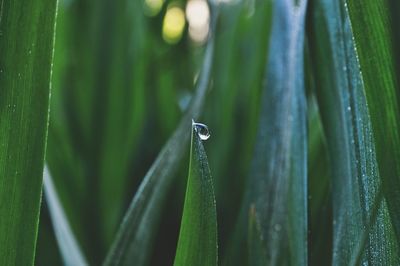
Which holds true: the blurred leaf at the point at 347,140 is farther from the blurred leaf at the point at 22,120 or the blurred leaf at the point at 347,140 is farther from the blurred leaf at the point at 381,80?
the blurred leaf at the point at 22,120

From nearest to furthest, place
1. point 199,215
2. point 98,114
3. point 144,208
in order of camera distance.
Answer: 1. point 199,215
2. point 144,208
3. point 98,114

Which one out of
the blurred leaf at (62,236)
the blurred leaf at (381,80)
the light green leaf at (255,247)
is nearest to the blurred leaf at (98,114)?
the blurred leaf at (62,236)

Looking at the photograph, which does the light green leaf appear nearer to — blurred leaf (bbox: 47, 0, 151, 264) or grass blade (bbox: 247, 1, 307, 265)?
grass blade (bbox: 247, 1, 307, 265)

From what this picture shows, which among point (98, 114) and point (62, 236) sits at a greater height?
point (98, 114)

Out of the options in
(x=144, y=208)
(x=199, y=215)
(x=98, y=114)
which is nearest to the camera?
(x=199, y=215)

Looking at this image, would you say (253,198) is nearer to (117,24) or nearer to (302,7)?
(302,7)

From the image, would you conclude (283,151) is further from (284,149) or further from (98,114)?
(98,114)

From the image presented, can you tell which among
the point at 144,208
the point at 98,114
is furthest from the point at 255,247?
the point at 98,114

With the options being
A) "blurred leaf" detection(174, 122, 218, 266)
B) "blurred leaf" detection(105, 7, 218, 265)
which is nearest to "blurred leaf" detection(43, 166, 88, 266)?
"blurred leaf" detection(105, 7, 218, 265)
